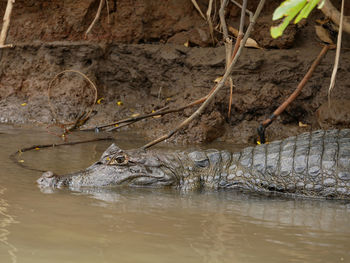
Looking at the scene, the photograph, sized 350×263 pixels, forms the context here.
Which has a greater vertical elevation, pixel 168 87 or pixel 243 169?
pixel 168 87

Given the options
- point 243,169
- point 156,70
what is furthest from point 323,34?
point 243,169

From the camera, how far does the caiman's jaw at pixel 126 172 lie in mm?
4562

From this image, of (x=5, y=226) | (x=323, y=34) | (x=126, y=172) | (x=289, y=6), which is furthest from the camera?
(x=323, y=34)

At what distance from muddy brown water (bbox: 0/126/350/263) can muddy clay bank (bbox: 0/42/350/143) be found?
2957 mm

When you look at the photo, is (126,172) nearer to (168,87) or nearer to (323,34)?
(168,87)

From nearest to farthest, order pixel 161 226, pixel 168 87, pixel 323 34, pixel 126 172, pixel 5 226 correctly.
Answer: pixel 5 226
pixel 161 226
pixel 126 172
pixel 323 34
pixel 168 87

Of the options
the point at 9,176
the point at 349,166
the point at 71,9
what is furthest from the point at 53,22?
the point at 349,166

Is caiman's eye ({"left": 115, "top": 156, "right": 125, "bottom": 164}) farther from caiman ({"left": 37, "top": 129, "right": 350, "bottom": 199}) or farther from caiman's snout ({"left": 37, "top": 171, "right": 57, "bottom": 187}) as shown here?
caiman's snout ({"left": 37, "top": 171, "right": 57, "bottom": 187})

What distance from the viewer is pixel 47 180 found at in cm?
432

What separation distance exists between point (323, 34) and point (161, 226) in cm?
530

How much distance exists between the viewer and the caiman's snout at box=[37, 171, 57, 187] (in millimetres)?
4277

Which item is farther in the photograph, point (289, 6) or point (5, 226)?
point (5, 226)

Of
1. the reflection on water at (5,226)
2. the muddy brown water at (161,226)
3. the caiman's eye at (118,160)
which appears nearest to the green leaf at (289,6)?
the muddy brown water at (161,226)

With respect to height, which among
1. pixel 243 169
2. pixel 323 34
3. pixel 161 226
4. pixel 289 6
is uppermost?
pixel 323 34
